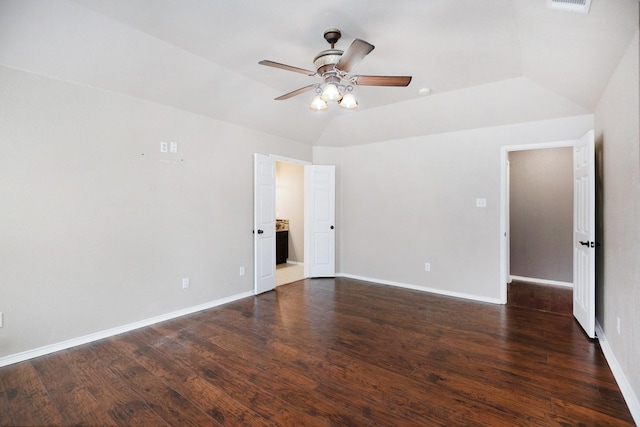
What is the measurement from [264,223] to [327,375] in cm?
282

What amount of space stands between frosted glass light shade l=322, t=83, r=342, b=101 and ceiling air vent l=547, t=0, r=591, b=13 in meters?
1.56

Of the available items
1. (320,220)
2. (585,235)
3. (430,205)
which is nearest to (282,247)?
(320,220)

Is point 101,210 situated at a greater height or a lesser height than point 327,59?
lesser

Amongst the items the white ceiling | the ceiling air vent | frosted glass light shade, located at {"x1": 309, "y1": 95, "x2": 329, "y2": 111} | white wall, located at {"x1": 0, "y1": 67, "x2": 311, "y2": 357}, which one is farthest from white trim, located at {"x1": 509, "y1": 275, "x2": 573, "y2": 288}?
white wall, located at {"x1": 0, "y1": 67, "x2": 311, "y2": 357}

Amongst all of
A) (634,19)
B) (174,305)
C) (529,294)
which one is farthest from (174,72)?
(529,294)

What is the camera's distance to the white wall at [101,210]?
8.59 ft

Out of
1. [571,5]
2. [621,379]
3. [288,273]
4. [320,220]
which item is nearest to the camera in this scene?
[571,5]

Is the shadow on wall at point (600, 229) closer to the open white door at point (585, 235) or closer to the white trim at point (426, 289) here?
the open white door at point (585, 235)

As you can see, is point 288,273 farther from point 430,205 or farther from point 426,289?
point 430,205

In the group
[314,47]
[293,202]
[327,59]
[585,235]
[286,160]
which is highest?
[314,47]

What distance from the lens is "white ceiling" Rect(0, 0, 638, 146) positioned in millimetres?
2297

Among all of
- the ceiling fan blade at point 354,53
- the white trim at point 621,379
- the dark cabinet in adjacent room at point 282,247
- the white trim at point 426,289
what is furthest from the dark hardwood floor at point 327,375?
the dark cabinet in adjacent room at point 282,247

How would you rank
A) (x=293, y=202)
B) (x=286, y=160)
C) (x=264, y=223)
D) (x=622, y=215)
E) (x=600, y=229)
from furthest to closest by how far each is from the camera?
(x=293, y=202) < (x=286, y=160) < (x=264, y=223) < (x=600, y=229) < (x=622, y=215)

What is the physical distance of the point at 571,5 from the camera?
2.00m
